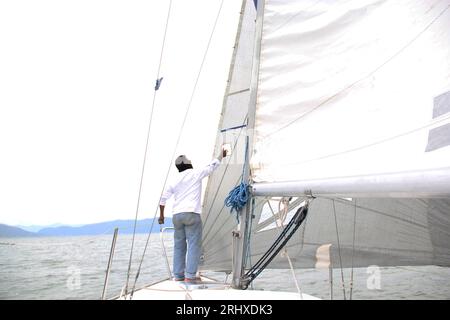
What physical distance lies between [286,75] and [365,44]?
2.27 ft

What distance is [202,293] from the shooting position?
11.1ft

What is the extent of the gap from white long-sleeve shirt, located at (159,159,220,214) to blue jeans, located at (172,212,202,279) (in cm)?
8

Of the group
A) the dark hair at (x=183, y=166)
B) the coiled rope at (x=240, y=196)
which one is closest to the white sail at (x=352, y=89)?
the coiled rope at (x=240, y=196)

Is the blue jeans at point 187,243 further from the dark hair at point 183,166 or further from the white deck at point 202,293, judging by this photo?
the dark hair at point 183,166

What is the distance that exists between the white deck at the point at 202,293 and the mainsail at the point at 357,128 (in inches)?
27.4

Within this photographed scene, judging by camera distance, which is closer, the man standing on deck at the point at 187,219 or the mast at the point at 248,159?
the mast at the point at 248,159

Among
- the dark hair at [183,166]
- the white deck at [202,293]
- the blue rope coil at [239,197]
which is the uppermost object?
the dark hair at [183,166]

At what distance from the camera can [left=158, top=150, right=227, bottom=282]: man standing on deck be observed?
4.35 m

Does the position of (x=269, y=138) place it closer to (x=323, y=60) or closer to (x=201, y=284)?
(x=323, y=60)

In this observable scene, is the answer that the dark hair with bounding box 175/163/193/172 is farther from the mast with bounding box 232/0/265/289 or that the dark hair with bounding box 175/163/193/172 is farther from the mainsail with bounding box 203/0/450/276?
the mast with bounding box 232/0/265/289

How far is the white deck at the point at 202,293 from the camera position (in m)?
2.99

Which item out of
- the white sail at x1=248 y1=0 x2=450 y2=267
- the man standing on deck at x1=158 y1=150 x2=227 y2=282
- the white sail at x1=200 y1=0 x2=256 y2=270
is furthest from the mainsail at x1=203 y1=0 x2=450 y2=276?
the man standing on deck at x1=158 y1=150 x2=227 y2=282
